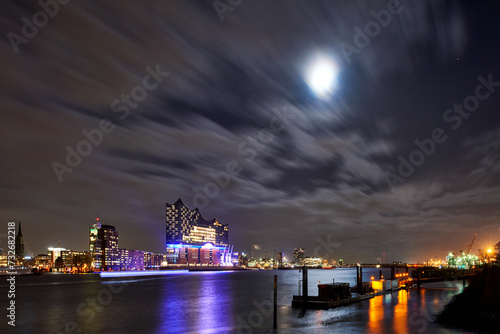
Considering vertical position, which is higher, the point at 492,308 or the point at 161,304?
the point at 492,308

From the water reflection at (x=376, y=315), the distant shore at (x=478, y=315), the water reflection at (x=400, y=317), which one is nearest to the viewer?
the distant shore at (x=478, y=315)

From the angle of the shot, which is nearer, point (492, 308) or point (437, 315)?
point (492, 308)

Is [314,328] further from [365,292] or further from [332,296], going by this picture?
[365,292]

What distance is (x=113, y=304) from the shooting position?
6266 centimetres

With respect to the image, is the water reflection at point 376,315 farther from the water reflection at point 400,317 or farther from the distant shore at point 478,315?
the distant shore at point 478,315

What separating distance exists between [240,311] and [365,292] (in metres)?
17.9

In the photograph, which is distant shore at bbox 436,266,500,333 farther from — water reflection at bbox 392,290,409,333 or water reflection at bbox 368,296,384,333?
water reflection at bbox 368,296,384,333

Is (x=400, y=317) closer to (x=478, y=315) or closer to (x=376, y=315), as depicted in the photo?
(x=376, y=315)

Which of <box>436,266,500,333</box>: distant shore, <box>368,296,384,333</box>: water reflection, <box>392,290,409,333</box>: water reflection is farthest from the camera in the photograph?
<box>368,296,384,333</box>: water reflection

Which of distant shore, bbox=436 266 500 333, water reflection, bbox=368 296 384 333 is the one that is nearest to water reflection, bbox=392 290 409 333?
water reflection, bbox=368 296 384 333

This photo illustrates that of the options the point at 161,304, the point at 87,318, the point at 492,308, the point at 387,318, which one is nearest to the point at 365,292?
the point at 387,318

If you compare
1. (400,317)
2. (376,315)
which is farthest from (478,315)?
(376,315)

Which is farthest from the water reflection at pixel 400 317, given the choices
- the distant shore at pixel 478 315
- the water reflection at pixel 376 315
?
the distant shore at pixel 478 315

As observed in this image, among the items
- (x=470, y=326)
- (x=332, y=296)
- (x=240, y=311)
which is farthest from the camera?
(x=240, y=311)
